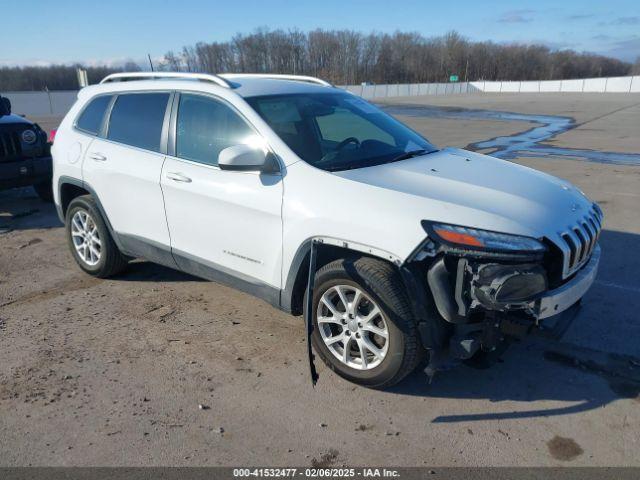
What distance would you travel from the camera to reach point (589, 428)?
2.94 m

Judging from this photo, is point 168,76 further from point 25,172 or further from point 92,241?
point 25,172

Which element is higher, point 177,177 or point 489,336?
point 177,177

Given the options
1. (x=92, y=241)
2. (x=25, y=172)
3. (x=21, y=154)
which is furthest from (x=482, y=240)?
(x=21, y=154)

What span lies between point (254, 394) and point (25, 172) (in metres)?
5.86

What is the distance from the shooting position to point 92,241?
5.00m

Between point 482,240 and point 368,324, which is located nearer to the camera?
point 482,240

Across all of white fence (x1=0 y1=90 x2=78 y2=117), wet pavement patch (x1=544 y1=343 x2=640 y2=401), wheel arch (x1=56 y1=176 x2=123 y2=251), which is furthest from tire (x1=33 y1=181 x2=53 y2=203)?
white fence (x1=0 y1=90 x2=78 y2=117)

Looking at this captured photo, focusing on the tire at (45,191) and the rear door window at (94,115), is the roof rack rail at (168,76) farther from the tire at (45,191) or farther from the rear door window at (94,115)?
the tire at (45,191)

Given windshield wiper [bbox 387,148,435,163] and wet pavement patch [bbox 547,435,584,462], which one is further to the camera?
windshield wiper [bbox 387,148,435,163]

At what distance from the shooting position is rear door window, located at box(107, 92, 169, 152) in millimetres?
4250

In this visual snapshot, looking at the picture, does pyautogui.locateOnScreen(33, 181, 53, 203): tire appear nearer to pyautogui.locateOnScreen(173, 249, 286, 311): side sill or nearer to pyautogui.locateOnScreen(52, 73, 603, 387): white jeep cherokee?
pyautogui.locateOnScreen(52, 73, 603, 387): white jeep cherokee

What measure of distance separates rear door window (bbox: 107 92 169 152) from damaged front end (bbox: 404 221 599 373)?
2.47 metres

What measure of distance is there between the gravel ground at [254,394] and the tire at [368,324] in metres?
0.18

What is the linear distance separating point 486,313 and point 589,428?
865mm
